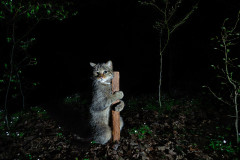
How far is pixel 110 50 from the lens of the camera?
12.8 metres

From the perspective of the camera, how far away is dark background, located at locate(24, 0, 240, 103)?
34.4 ft

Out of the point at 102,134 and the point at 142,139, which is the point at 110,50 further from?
the point at 102,134

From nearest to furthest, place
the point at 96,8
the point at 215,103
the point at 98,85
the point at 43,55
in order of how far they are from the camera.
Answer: the point at 98,85, the point at 215,103, the point at 96,8, the point at 43,55

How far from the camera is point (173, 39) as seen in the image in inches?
371

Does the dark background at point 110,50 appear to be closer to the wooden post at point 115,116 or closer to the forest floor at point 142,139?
the forest floor at point 142,139

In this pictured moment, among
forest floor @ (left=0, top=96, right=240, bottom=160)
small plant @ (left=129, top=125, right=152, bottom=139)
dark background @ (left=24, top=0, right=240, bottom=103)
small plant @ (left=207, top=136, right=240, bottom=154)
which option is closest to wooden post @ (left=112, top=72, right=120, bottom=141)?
forest floor @ (left=0, top=96, right=240, bottom=160)

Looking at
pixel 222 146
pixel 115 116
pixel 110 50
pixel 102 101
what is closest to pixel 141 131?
pixel 115 116

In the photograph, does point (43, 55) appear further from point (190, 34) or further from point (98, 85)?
point (190, 34)

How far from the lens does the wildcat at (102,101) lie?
3.59 m

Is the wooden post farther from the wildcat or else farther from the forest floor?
the forest floor

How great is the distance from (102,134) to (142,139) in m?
1.46

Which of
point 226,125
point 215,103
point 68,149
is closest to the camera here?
point 68,149

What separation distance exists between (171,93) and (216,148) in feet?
17.4

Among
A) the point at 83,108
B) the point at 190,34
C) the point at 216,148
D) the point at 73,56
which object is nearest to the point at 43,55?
the point at 73,56
